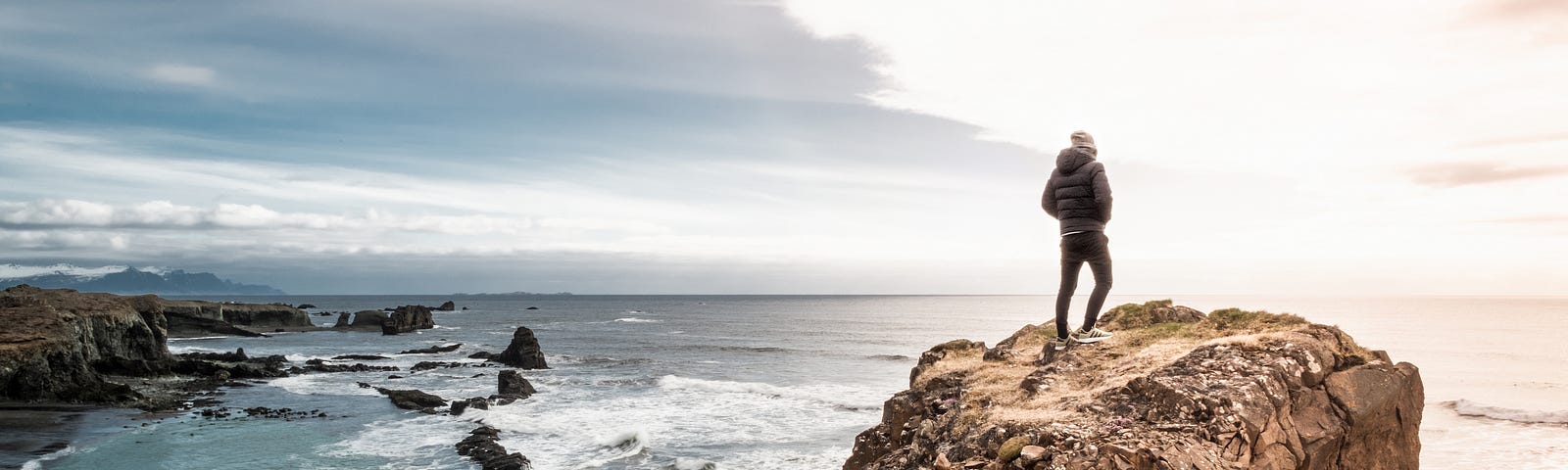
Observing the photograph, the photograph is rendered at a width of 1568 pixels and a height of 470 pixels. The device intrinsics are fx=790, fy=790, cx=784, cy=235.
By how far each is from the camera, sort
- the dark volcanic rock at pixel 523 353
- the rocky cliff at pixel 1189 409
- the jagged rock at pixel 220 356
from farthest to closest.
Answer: the dark volcanic rock at pixel 523 353 → the jagged rock at pixel 220 356 → the rocky cliff at pixel 1189 409

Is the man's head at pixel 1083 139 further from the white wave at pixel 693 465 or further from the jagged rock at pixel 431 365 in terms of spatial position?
the jagged rock at pixel 431 365

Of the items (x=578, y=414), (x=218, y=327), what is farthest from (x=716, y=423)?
(x=218, y=327)

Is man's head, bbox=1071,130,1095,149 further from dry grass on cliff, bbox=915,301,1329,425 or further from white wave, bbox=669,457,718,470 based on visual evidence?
white wave, bbox=669,457,718,470

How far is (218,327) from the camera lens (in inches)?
3088

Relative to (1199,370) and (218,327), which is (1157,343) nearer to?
(1199,370)

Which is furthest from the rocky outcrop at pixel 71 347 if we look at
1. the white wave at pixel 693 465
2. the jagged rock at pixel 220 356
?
the white wave at pixel 693 465

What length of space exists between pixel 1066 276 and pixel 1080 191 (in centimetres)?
111

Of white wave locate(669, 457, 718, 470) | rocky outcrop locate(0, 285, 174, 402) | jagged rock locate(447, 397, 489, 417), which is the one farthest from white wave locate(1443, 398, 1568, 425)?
rocky outcrop locate(0, 285, 174, 402)

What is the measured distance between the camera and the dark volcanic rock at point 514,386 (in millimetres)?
35281

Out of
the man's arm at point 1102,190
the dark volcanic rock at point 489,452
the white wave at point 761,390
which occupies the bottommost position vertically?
the white wave at point 761,390

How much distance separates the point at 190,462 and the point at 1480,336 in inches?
3836

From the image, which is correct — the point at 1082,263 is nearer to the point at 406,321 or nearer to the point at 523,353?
the point at 523,353

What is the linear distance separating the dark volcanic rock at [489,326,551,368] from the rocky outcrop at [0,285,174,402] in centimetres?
1784

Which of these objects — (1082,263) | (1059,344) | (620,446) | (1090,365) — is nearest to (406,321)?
(620,446)
